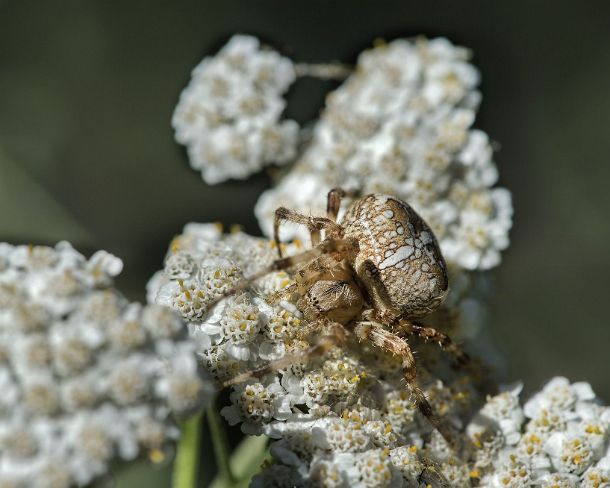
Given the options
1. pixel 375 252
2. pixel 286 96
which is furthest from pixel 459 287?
pixel 286 96

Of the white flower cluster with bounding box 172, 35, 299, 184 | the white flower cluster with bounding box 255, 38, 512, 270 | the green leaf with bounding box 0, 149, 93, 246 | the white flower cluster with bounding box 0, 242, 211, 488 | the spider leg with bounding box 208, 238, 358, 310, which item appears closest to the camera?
the white flower cluster with bounding box 0, 242, 211, 488

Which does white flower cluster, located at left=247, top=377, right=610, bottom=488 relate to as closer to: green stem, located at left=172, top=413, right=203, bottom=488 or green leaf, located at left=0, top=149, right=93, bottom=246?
green stem, located at left=172, top=413, right=203, bottom=488

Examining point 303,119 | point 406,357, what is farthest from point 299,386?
point 303,119

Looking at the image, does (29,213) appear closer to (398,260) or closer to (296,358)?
(296,358)

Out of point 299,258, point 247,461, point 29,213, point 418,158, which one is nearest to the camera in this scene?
point 299,258

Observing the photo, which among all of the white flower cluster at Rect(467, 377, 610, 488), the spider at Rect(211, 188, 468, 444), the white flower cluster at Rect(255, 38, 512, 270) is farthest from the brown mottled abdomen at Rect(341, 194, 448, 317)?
the white flower cluster at Rect(467, 377, 610, 488)

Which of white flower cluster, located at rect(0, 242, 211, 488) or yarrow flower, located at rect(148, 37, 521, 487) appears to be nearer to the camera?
white flower cluster, located at rect(0, 242, 211, 488)

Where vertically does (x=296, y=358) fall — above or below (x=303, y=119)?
below

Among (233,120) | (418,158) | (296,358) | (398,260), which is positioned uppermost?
(233,120)
